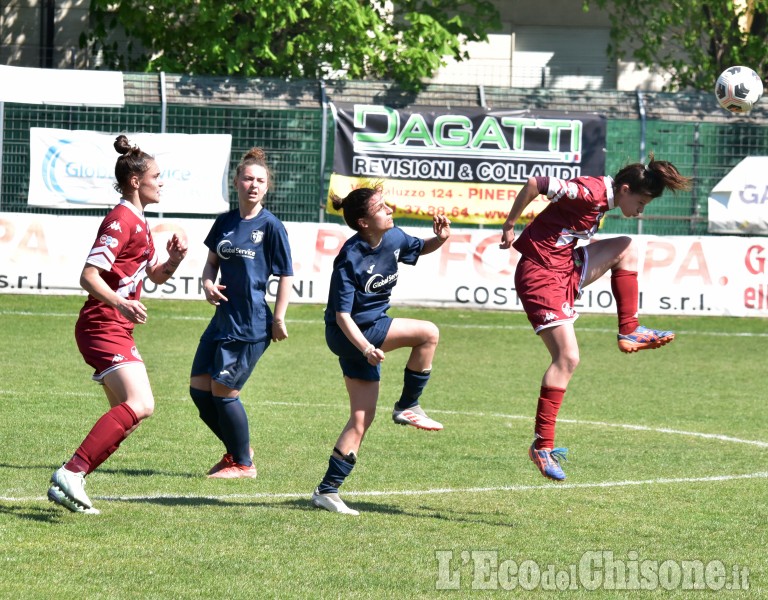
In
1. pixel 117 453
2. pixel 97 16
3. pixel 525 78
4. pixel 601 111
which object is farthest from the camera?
pixel 525 78

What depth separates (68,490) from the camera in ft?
20.3

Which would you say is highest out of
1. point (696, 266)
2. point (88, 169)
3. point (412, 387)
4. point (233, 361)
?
point (88, 169)

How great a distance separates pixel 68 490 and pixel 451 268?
1252cm

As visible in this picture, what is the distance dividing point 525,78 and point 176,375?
1759cm

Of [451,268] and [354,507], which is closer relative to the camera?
[354,507]

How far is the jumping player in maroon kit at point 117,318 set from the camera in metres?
6.26

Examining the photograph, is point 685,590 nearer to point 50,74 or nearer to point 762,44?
point 50,74

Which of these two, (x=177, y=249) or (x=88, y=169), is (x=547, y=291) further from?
(x=88, y=169)

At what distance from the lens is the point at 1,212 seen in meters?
18.0

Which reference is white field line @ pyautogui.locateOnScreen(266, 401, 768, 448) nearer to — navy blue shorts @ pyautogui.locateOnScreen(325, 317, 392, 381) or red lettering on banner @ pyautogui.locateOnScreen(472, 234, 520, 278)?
navy blue shorts @ pyautogui.locateOnScreen(325, 317, 392, 381)

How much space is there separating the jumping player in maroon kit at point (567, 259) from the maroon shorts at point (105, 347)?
7.28ft

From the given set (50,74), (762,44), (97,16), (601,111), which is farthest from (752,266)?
(97,16)

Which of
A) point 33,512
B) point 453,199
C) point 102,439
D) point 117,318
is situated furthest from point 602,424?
point 453,199

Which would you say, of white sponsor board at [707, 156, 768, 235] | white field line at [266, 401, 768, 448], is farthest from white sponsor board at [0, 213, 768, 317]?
white field line at [266, 401, 768, 448]
